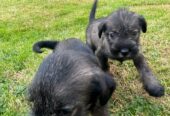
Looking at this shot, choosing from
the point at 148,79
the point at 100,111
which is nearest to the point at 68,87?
the point at 100,111

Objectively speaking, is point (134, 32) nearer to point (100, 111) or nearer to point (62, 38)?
point (100, 111)

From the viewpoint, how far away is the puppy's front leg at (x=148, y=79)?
4.88 metres

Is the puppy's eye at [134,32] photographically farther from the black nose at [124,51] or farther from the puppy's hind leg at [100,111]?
the puppy's hind leg at [100,111]

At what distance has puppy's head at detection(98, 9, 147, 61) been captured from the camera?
5020 millimetres

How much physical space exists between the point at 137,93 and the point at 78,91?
1.94 metres

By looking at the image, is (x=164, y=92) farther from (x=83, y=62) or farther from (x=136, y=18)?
(x=83, y=62)

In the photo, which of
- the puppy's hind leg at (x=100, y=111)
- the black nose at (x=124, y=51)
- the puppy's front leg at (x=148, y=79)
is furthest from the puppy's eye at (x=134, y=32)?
the puppy's hind leg at (x=100, y=111)

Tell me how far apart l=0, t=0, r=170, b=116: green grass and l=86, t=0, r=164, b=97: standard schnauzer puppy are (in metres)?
0.19

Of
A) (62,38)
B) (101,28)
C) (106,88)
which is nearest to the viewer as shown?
(106,88)

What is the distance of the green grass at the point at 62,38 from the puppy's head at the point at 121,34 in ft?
1.63

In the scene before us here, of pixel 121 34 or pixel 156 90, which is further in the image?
pixel 121 34

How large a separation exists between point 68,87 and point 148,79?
2021 millimetres

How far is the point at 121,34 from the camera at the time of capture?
17.2 ft

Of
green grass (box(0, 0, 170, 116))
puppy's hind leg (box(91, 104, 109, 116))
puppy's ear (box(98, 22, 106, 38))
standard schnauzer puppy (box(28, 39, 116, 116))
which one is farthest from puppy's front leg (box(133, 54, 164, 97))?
standard schnauzer puppy (box(28, 39, 116, 116))
